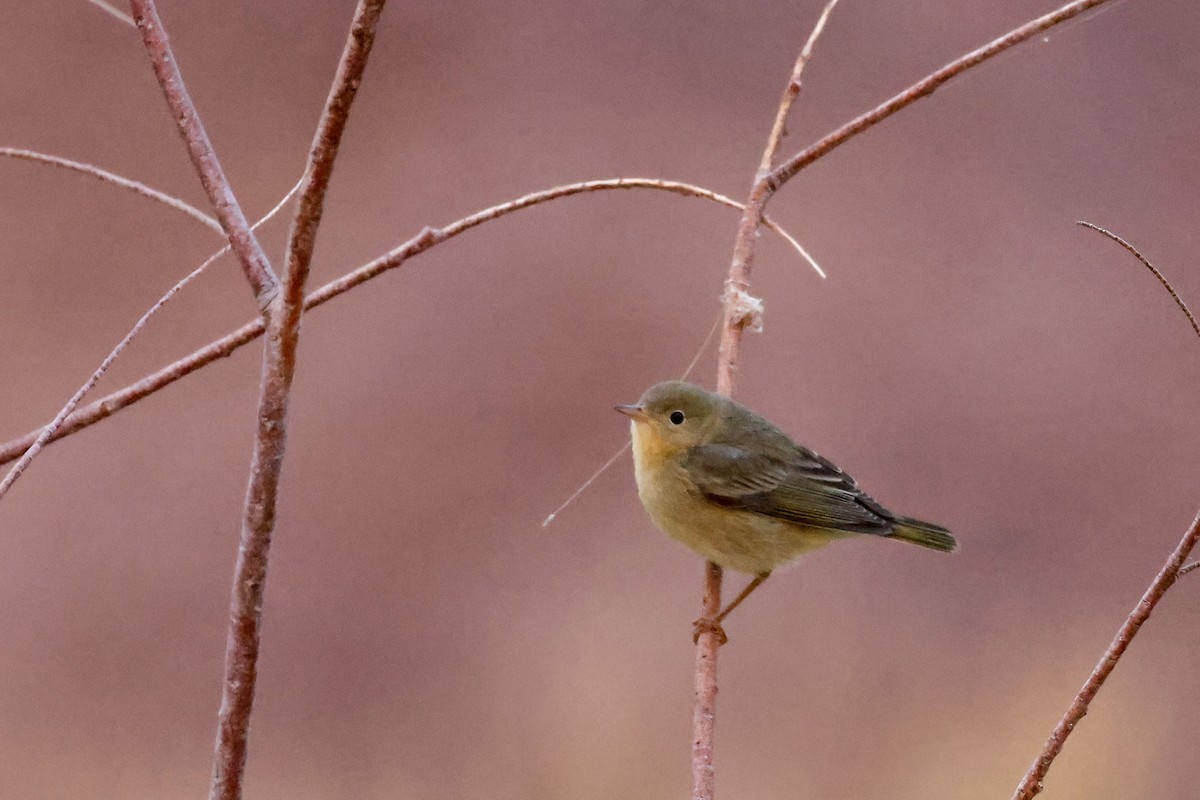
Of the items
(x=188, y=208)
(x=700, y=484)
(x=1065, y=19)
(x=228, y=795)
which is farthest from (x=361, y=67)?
(x=700, y=484)

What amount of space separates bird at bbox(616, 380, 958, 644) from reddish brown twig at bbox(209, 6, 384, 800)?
125 centimetres

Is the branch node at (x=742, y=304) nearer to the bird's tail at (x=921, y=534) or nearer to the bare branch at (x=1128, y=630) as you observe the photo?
the bare branch at (x=1128, y=630)

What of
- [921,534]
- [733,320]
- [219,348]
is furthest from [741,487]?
[219,348]

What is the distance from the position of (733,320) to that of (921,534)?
2.63 ft

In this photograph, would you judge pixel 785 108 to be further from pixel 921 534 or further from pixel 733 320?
pixel 921 534

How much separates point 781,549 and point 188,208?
1391 mm

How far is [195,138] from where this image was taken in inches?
25.9

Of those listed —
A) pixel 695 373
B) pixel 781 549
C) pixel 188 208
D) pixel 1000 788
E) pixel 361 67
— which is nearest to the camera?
pixel 361 67

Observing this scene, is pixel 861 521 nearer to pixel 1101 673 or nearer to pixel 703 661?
pixel 703 661

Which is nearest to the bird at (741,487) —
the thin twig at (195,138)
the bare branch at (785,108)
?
the bare branch at (785,108)

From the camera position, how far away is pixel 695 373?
2.32 meters

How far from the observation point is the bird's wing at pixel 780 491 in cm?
190

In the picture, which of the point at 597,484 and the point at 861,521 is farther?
the point at 597,484

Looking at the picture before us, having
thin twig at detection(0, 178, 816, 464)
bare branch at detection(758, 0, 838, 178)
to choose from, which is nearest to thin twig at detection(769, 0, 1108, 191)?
bare branch at detection(758, 0, 838, 178)
